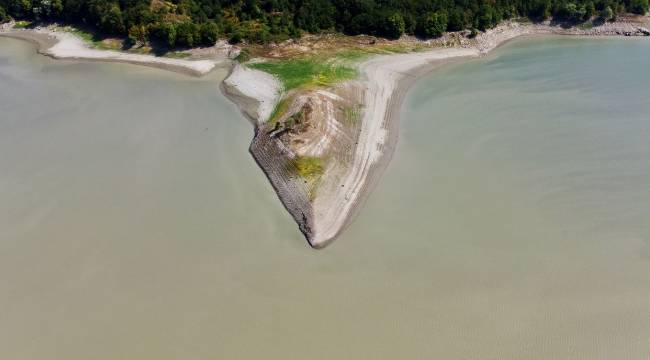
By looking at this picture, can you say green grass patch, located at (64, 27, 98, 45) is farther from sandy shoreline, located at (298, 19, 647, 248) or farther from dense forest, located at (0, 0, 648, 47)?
sandy shoreline, located at (298, 19, 647, 248)

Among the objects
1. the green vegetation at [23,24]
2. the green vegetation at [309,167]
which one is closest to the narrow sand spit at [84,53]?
the green vegetation at [23,24]

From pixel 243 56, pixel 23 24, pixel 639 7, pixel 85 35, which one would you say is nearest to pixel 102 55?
pixel 85 35

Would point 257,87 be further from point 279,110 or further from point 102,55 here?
point 102,55

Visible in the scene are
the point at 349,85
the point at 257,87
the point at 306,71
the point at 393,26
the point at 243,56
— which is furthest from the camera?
the point at 393,26

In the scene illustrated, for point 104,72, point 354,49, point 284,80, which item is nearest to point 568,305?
point 284,80

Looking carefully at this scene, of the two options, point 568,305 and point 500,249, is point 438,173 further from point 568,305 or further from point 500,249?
point 568,305

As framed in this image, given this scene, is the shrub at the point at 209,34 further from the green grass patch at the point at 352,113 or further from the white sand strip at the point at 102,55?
the green grass patch at the point at 352,113
